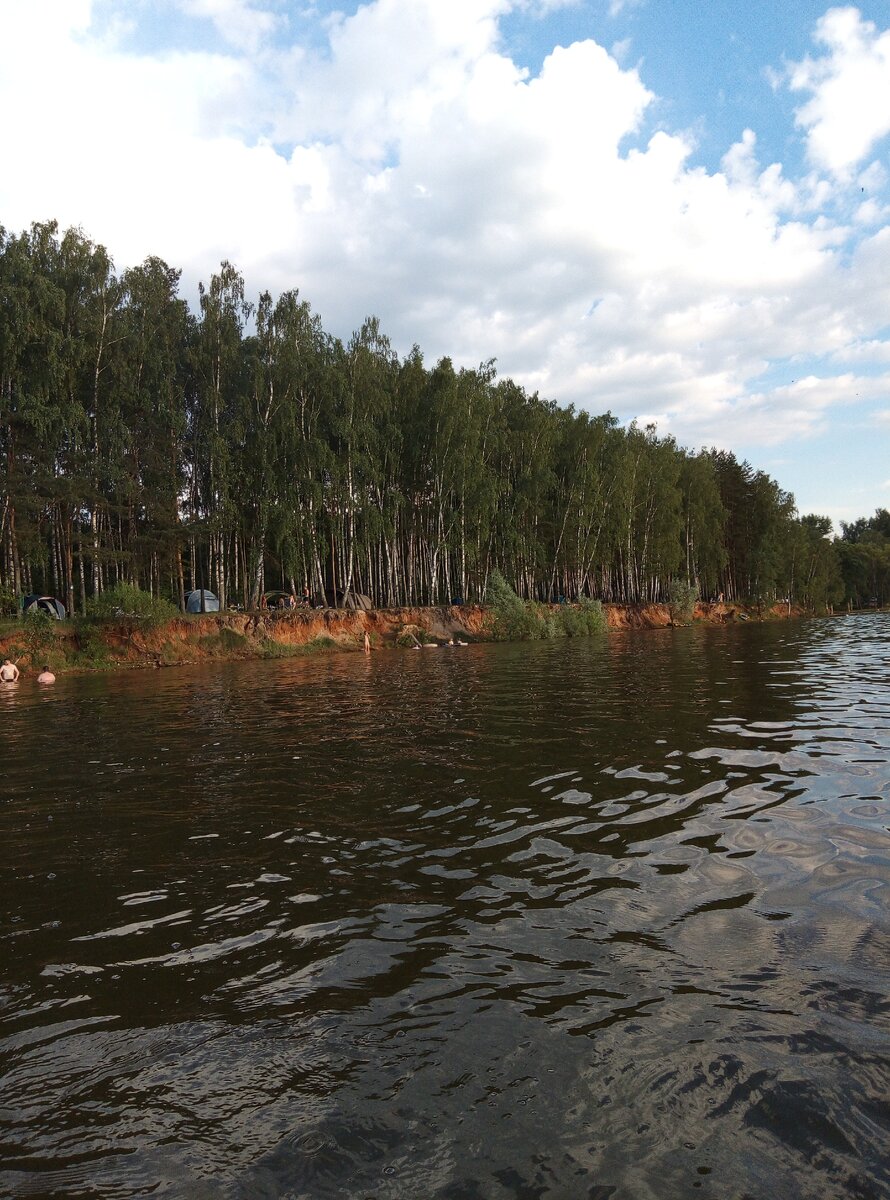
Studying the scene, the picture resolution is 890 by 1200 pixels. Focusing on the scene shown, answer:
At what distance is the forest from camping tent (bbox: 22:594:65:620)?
1175 millimetres

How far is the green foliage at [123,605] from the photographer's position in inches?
1332

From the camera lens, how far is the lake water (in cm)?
264

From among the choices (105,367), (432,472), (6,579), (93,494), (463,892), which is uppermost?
(105,367)

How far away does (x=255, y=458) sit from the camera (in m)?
43.2

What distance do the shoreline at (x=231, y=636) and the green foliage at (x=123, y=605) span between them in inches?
12.8

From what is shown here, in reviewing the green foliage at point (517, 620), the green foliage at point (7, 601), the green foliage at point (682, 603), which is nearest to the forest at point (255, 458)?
the green foliage at point (7, 601)

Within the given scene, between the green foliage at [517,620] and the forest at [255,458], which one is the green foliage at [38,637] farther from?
the green foliage at [517,620]

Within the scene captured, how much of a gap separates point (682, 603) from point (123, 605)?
1909 inches

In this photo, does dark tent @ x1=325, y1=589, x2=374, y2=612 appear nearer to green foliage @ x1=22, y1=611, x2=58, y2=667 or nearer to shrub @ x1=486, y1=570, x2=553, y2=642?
shrub @ x1=486, y1=570, x2=553, y2=642

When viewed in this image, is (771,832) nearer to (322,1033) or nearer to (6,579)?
(322,1033)

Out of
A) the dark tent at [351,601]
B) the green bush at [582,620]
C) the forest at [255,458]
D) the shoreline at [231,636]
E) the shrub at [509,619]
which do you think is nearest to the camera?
the shoreline at [231,636]

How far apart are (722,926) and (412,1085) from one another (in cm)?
242

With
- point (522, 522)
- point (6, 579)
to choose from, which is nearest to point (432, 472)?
point (522, 522)

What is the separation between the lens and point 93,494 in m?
35.9
